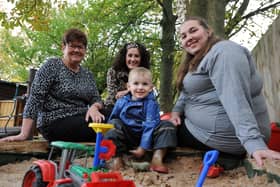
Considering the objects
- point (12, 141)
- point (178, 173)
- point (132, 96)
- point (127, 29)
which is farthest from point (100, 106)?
point (127, 29)

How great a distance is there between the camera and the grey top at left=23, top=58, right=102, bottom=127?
3.40m

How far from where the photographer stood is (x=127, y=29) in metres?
10.7

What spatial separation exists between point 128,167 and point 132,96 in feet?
1.94

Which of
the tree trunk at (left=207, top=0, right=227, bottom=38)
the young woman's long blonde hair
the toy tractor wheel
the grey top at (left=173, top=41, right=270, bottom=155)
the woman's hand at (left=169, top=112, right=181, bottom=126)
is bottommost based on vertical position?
the toy tractor wheel

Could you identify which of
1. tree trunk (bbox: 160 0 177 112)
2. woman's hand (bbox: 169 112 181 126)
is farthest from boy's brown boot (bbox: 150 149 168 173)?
tree trunk (bbox: 160 0 177 112)

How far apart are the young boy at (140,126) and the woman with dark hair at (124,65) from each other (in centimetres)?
86

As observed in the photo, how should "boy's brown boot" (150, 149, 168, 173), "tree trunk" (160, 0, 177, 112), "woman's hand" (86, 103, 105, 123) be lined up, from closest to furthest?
"boy's brown boot" (150, 149, 168, 173)
"woman's hand" (86, 103, 105, 123)
"tree trunk" (160, 0, 177, 112)

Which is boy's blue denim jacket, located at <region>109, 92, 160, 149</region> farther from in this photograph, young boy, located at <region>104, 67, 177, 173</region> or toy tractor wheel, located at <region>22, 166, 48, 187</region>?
toy tractor wheel, located at <region>22, 166, 48, 187</region>

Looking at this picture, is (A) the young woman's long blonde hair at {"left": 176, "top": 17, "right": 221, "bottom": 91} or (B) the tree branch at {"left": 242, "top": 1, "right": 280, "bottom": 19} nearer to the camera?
(A) the young woman's long blonde hair at {"left": 176, "top": 17, "right": 221, "bottom": 91}

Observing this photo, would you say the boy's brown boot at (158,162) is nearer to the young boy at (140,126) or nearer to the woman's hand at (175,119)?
the young boy at (140,126)

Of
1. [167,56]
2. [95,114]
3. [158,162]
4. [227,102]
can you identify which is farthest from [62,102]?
[167,56]

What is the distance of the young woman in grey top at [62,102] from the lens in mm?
3404

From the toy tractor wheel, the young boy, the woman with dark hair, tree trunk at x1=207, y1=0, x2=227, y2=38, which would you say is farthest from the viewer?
tree trunk at x1=207, y1=0, x2=227, y2=38

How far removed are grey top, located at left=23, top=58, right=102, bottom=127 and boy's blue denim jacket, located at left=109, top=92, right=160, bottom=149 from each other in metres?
0.58
